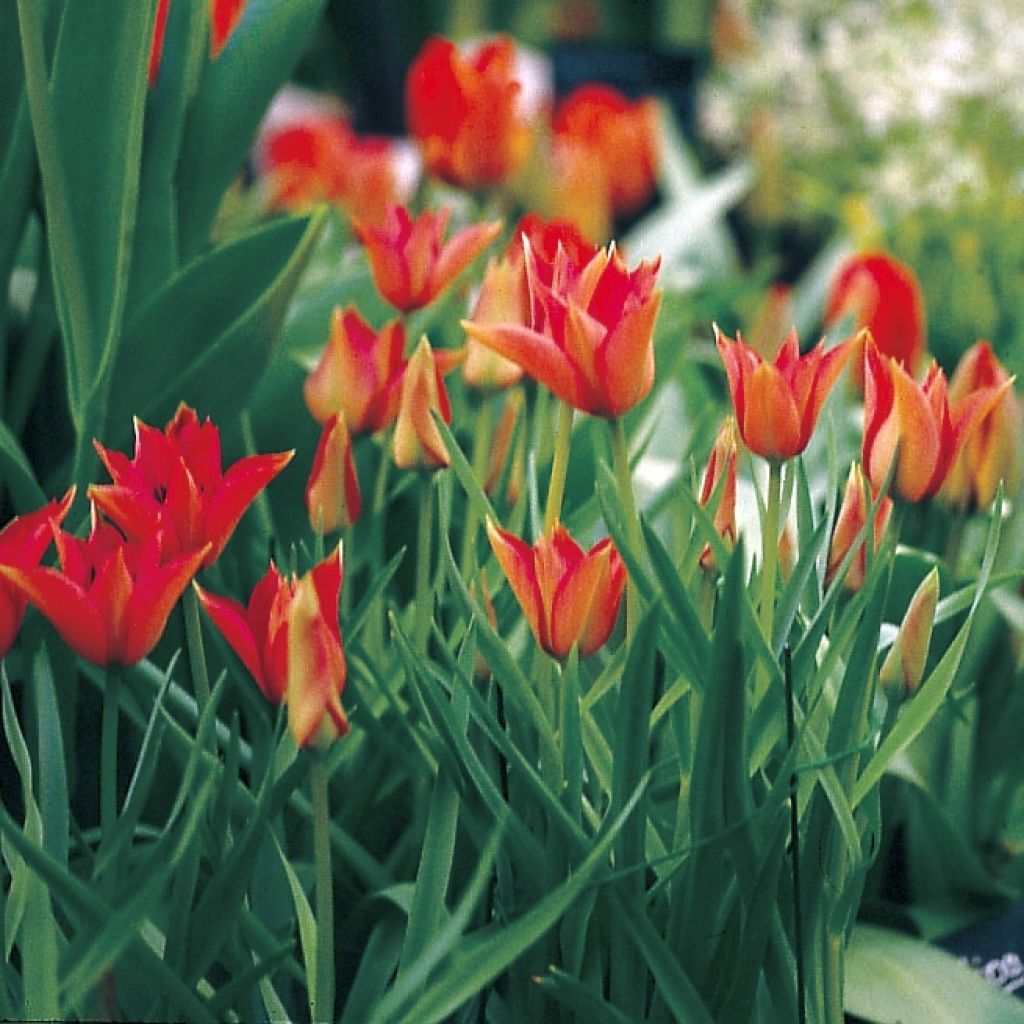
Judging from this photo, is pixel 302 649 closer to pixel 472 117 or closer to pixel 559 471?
pixel 559 471

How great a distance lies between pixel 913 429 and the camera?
0.35 m

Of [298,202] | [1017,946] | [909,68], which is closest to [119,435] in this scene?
[1017,946]

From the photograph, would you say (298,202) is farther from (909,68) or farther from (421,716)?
(421,716)

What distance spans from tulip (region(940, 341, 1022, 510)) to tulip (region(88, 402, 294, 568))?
238 mm

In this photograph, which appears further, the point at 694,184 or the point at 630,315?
the point at 694,184

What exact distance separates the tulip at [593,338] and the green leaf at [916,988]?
236 millimetres

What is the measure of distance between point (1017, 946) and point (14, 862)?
0.35 m

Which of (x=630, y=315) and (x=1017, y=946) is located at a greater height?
(x=630, y=315)

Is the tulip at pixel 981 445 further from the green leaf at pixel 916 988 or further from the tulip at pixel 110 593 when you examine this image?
the tulip at pixel 110 593

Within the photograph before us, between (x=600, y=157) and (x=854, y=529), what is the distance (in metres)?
0.82

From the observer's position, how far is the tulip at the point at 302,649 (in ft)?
0.96

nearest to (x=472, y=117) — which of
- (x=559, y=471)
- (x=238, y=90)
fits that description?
(x=238, y=90)

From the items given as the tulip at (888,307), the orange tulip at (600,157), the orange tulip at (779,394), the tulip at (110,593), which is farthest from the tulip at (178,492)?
the orange tulip at (600,157)

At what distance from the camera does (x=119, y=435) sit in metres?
0.50
